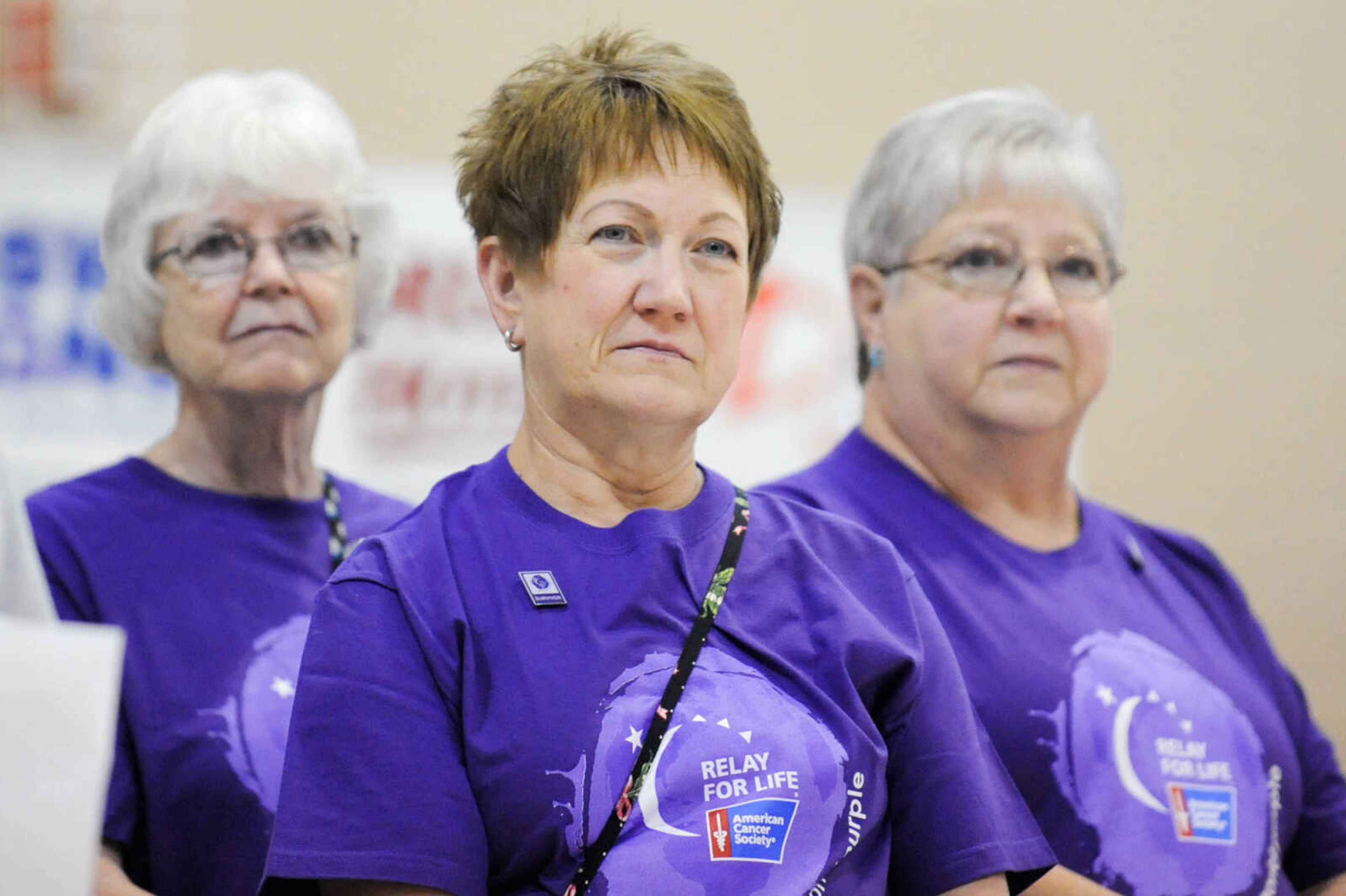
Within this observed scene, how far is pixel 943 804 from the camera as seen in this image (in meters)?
1.48

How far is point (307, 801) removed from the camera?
1.27 meters

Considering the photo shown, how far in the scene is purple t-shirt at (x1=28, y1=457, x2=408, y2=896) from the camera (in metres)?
1.81

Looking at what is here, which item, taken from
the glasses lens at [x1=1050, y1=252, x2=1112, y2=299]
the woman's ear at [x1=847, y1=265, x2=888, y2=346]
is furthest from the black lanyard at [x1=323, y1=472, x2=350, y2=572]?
the glasses lens at [x1=1050, y1=252, x2=1112, y2=299]

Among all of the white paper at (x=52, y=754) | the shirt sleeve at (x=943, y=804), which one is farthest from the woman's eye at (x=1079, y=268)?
the white paper at (x=52, y=754)

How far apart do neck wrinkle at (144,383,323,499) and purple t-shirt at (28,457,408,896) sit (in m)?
0.03

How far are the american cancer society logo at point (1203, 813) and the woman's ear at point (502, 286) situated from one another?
102cm

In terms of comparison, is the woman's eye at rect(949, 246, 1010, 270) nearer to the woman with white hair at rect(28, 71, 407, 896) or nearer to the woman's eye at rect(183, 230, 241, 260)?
the woman with white hair at rect(28, 71, 407, 896)

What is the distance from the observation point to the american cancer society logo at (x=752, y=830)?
51.9 inches

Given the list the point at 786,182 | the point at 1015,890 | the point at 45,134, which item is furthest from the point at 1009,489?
the point at 45,134

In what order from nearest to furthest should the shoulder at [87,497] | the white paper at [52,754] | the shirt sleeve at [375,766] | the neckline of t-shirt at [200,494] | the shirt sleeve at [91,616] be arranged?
the white paper at [52,754]
the shirt sleeve at [375,766]
the shirt sleeve at [91,616]
the shoulder at [87,497]
the neckline of t-shirt at [200,494]

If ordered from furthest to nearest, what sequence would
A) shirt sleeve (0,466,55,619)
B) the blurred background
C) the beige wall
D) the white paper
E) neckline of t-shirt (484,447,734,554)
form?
the beige wall → the blurred background → neckline of t-shirt (484,447,734,554) → shirt sleeve (0,466,55,619) → the white paper

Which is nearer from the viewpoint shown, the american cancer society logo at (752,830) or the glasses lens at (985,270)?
the american cancer society logo at (752,830)

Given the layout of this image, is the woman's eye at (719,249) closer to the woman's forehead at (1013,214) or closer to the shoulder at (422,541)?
the shoulder at (422,541)

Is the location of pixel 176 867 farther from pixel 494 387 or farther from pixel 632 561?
pixel 494 387
